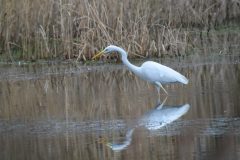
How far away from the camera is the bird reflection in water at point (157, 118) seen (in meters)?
7.98

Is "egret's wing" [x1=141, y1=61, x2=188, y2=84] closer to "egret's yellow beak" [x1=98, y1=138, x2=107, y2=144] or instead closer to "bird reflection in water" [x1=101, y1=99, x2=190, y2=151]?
"bird reflection in water" [x1=101, y1=99, x2=190, y2=151]

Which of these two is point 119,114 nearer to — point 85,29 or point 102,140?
point 102,140

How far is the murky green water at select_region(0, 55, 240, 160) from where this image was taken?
7621 mm

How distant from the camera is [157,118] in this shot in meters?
9.30

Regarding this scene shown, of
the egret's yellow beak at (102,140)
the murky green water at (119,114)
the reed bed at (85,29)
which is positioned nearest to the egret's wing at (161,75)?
the murky green water at (119,114)

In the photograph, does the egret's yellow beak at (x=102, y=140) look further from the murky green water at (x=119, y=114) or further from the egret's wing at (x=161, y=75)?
the egret's wing at (x=161, y=75)

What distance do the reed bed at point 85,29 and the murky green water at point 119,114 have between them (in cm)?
68

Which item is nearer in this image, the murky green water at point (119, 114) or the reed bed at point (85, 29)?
the murky green water at point (119, 114)

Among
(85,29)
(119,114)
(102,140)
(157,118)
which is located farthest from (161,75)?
(85,29)

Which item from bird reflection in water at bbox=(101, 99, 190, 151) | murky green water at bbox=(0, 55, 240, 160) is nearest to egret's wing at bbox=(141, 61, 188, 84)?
murky green water at bbox=(0, 55, 240, 160)

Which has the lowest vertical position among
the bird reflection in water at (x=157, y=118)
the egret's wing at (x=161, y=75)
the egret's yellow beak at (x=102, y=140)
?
the egret's yellow beak at (x=102, y=140)

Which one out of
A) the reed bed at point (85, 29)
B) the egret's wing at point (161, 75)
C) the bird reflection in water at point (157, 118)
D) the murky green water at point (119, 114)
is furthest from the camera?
the reed bed at point (85, 29)

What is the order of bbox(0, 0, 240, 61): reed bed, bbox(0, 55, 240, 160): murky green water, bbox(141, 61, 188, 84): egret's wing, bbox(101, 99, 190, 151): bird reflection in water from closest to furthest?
bbox(0, 55, 240, 160): murky green water, bbox(101, 99, 190, 151): bird reflection in water, bbox(141, 61, 188, 84): egret's wing, bbox(0, 0, 240, 61): reed bed

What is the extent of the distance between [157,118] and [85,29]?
6658 mm
